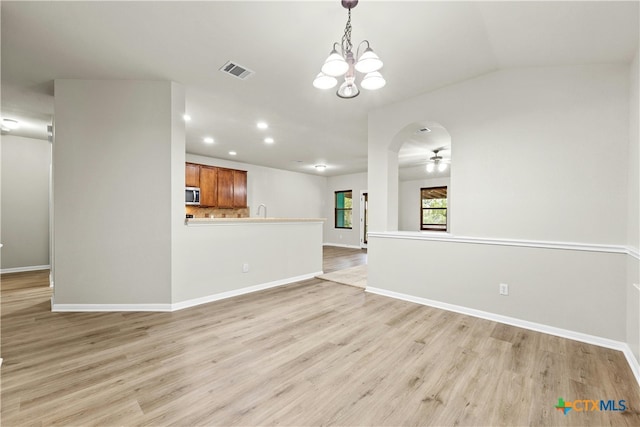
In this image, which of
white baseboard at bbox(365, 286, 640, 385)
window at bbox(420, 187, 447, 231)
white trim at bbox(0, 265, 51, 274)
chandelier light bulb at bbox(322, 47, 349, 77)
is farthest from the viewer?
window at bbox(420, 187, 447, 231)

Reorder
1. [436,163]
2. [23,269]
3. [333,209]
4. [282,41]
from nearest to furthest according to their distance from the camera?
[282,41] → [23,269] → [436,163] → [333,209]

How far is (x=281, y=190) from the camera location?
30.1 feet

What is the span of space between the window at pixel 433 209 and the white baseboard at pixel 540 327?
5.99m

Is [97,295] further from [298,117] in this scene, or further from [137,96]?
[298,117]

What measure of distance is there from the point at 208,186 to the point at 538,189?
6.68 m

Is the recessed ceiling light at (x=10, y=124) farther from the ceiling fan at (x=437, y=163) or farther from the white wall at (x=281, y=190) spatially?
the ceiling fan at (x=437, y=163)

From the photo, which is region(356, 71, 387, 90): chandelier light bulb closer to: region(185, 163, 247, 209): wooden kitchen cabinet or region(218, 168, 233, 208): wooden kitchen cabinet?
region(185, 163, 247, 209): wooden kitchen cabinet

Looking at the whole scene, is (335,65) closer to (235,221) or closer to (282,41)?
(282,41)

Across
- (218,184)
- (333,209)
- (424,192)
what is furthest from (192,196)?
(424,192)

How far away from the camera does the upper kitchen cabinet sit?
6.80m

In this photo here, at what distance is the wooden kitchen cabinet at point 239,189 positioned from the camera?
7793 mm

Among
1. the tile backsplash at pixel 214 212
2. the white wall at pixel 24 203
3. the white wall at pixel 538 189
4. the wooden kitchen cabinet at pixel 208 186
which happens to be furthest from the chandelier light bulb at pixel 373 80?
the white wall at pixel 24 203

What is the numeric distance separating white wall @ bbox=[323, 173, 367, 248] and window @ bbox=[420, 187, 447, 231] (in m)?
1.98

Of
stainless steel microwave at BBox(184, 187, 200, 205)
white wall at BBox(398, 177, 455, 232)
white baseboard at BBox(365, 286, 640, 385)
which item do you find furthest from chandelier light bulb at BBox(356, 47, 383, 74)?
white wall at BBox(398, 177, 455, 232)
